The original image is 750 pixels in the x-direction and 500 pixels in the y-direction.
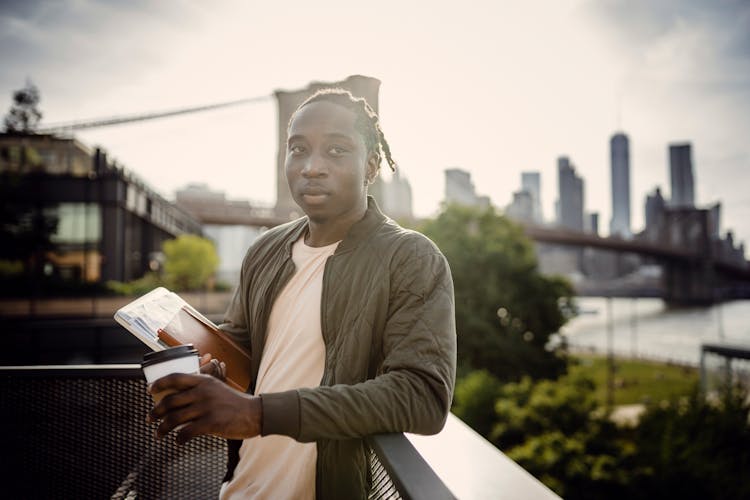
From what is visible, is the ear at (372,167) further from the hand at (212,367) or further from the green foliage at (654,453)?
the green foliage at (654,453)

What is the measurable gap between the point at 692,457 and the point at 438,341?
6.92m

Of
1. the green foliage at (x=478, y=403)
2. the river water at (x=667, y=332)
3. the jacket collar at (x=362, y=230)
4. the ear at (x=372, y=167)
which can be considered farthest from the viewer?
the river water at (x=667, y=332)

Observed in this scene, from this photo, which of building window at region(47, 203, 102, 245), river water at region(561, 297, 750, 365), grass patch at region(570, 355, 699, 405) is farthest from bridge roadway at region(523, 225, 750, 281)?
building window at region(47, 203, 102, 245)

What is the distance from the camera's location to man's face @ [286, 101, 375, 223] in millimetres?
1438

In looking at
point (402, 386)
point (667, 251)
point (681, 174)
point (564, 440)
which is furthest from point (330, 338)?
point (681, 174)

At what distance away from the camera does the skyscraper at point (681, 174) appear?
366 feet

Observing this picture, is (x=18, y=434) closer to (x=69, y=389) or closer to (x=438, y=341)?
(x=69, y=389)

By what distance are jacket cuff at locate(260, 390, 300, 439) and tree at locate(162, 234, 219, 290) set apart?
21.8m

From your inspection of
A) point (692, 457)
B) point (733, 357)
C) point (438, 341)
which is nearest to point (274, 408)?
point (438, 341)

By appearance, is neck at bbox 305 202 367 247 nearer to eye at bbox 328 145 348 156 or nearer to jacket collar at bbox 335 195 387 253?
jacket collar at bbox 335 195 387 253

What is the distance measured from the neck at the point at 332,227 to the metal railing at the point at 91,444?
35.7 inches

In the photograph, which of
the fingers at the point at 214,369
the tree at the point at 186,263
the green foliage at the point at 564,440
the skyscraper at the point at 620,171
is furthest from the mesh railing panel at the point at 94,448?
the skyscraper at the point at 620,171

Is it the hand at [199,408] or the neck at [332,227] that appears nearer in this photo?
the hand at [199,408]

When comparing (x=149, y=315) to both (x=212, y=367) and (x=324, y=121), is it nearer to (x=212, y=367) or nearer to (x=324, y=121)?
(x=212, y=367)
